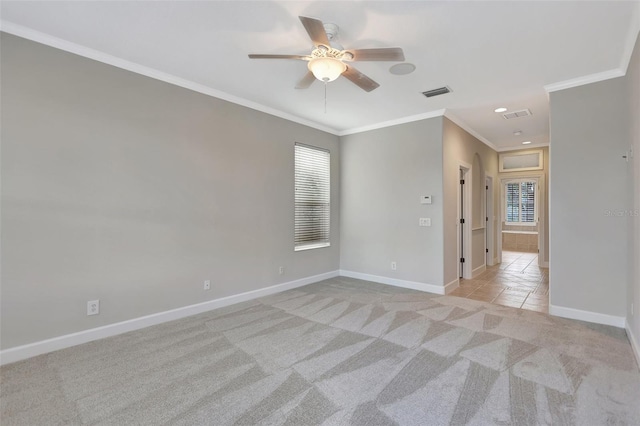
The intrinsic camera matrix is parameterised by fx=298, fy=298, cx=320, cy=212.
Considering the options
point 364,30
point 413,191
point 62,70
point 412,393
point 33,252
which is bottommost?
point 412,393

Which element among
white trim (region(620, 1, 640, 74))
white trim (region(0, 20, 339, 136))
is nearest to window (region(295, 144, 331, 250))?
white trim (region(0, 20, 339, 136))

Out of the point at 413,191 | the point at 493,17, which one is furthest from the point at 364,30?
the point at 413,191

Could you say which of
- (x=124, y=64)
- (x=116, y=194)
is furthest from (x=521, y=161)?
(x=116, y=194)

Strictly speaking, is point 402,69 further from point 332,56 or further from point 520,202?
point 520,202

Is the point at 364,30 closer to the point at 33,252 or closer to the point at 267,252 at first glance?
the point at 267,252

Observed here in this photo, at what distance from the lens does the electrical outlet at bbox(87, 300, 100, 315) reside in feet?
9.41

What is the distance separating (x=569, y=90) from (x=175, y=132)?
4.64 meters

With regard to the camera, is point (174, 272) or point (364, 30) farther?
point (174, 272)

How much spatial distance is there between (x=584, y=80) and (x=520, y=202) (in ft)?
22.6

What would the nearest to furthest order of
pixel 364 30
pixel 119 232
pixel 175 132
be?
pixel 364 30, pixel 119 232, pixel 175 132

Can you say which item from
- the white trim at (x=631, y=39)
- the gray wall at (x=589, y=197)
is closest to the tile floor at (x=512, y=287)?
the gray wall at (x=589, y=197)

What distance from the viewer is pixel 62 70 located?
2.72 metres

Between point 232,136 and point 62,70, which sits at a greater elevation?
point 62,70

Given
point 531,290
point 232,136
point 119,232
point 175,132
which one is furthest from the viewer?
point 531,290
